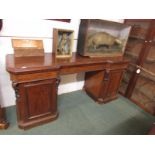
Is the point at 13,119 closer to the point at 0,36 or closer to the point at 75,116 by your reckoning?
the point at 75,116

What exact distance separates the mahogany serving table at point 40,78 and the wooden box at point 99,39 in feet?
0.54

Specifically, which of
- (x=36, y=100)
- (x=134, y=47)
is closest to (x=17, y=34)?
(x=36, y=100)

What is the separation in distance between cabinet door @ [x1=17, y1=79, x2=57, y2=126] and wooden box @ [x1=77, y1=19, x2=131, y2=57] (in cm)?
68

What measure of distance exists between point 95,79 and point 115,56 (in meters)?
0.47

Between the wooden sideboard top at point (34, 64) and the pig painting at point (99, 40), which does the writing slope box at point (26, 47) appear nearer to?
the wooden sideboard top at point (34, 64)

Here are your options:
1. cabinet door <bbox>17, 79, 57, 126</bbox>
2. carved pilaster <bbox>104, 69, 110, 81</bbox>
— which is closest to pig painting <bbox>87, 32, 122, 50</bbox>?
carved pilaster <bbox>104, 69, 110, 81</bbox>

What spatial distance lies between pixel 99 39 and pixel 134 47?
0.80 metres

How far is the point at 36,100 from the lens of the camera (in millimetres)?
1376

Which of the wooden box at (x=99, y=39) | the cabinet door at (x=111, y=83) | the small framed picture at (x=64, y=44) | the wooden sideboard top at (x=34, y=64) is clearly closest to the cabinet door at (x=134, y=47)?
the wooden box at (x=99, y=39)

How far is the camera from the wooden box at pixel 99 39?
5.49 ft

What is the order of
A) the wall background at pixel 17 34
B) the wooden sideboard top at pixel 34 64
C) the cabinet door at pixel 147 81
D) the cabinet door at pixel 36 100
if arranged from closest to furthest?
the wooden sideboard top at pixel 34 64 → the cabinet door at pixel 36 100 → the wall background at pixel 17 34 → the cabinet door at pixel 147 81

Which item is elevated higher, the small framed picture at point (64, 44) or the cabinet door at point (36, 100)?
the small framed picture at point (64, 44)
